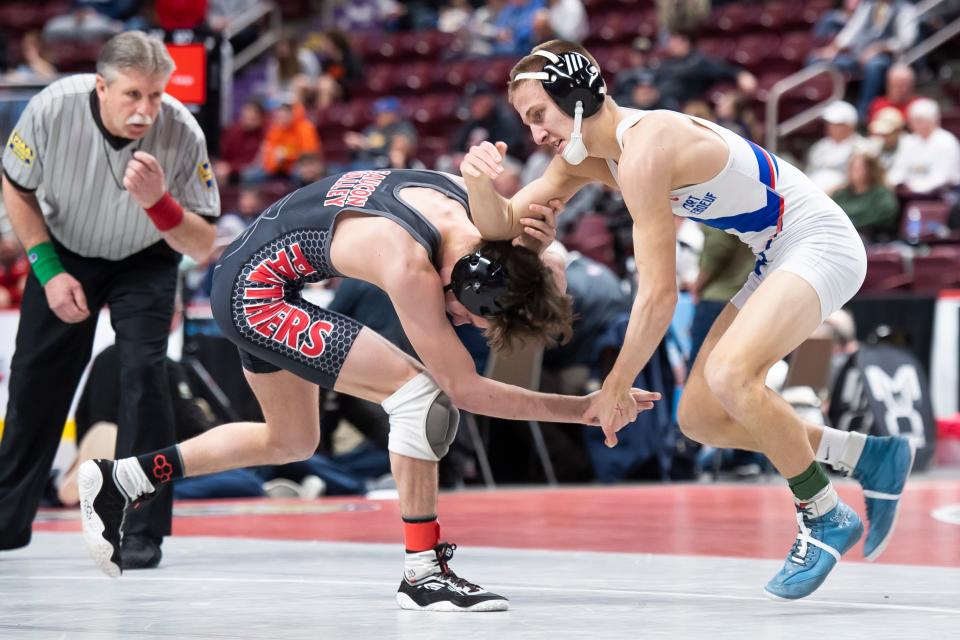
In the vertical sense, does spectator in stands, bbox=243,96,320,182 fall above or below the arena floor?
above

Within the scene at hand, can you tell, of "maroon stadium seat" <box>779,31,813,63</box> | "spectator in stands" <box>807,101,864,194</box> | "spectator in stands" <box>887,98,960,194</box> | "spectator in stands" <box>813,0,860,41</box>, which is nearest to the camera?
"spectator in stands" <box>887,98,960,194</box>

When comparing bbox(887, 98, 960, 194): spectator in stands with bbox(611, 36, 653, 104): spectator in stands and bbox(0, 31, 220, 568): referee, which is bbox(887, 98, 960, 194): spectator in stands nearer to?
bbox(611, 36, 653, 104): spectator in stands

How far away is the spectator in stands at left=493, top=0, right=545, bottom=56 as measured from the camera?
14258 millimetres

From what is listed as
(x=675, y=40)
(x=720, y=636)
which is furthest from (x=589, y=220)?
(x=720, y=636)

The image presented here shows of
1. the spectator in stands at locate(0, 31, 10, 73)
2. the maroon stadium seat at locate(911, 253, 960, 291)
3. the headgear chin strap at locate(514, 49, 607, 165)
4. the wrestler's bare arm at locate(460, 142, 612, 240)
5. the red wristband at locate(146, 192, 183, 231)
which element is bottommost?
the maroon stadium seat at locate(911, 253, 960, 291)

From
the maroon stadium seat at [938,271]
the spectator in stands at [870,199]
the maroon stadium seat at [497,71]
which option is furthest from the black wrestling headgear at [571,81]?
the maroon stadium seat at [497,71]

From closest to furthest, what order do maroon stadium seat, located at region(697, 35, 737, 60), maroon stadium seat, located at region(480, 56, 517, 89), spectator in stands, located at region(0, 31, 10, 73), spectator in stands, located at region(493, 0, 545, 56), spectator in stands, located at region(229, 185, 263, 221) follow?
spectator in stands, located at region(229, 185, 263, 221), maroon stadium seat, located at region(697, 35, 737, 60), maroon stadium seat, located at region(480, 56, 517, 89), spectator in stands, located at region(493, 0, 545, 56), spectator in stands, located at region(0, 31, 10, 73)

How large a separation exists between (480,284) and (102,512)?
4.51ft

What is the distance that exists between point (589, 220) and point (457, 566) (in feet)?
20.6

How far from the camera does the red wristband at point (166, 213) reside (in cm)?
451

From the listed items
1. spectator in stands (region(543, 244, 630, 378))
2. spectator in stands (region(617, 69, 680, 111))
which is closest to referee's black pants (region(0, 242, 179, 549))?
spectator in stands (region(543, 244, 630, 378))

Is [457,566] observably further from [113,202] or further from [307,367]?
[113,202]

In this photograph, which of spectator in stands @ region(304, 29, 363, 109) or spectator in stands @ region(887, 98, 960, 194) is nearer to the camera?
spectator in stands @ region(887, 98, 960, 194)

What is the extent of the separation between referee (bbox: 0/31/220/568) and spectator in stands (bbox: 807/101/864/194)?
6.72m
